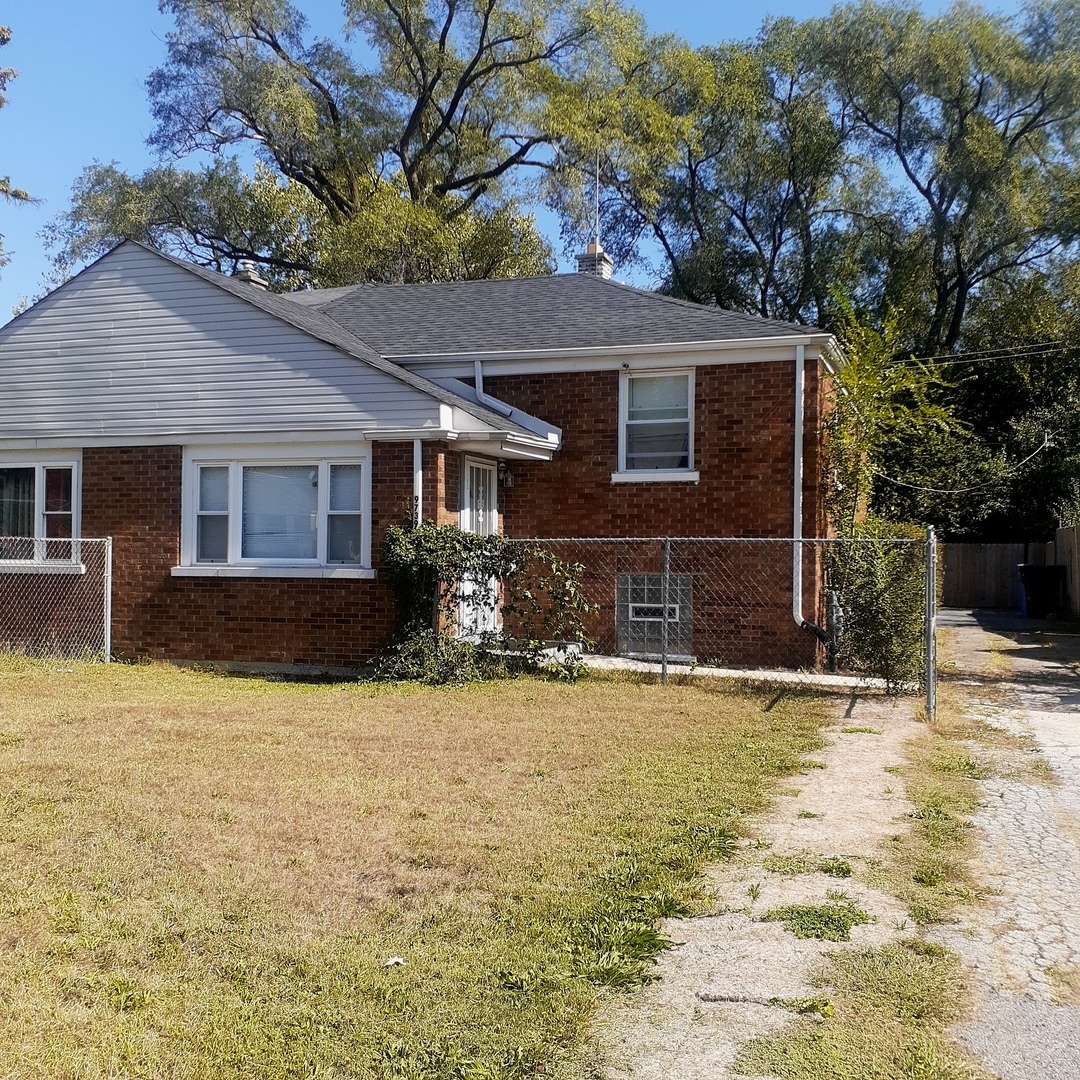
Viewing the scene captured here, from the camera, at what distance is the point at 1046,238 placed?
98.1ft

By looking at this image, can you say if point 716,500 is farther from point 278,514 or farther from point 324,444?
point 278,514

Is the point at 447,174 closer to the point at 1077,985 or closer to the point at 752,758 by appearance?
the point at 752,758

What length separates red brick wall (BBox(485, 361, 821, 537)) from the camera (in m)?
13.2

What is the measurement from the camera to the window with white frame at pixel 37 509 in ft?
45.5

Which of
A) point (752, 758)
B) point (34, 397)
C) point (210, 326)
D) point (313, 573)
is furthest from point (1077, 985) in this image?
point (34, 397)

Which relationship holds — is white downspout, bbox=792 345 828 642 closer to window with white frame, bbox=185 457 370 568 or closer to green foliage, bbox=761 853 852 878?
window with white frame, bbox=185 457 370 568

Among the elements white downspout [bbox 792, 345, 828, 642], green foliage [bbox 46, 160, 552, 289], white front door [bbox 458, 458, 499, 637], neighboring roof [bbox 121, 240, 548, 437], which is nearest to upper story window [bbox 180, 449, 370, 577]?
neighboring roof [bbox 121, 240, 548, 437]

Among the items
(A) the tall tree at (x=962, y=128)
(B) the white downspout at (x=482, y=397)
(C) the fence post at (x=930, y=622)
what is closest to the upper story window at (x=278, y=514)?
(B) the white downspout at (x=482, y=397)

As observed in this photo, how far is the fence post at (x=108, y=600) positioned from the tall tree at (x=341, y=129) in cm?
1652

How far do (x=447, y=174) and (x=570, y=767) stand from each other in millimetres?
28460

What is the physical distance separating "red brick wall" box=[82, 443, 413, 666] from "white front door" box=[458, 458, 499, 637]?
988 millimetres

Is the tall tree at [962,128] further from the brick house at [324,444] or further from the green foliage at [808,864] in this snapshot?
the green foliage at [808,864]

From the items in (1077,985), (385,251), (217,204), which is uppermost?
(217,204)

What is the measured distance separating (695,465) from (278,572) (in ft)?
17.8
